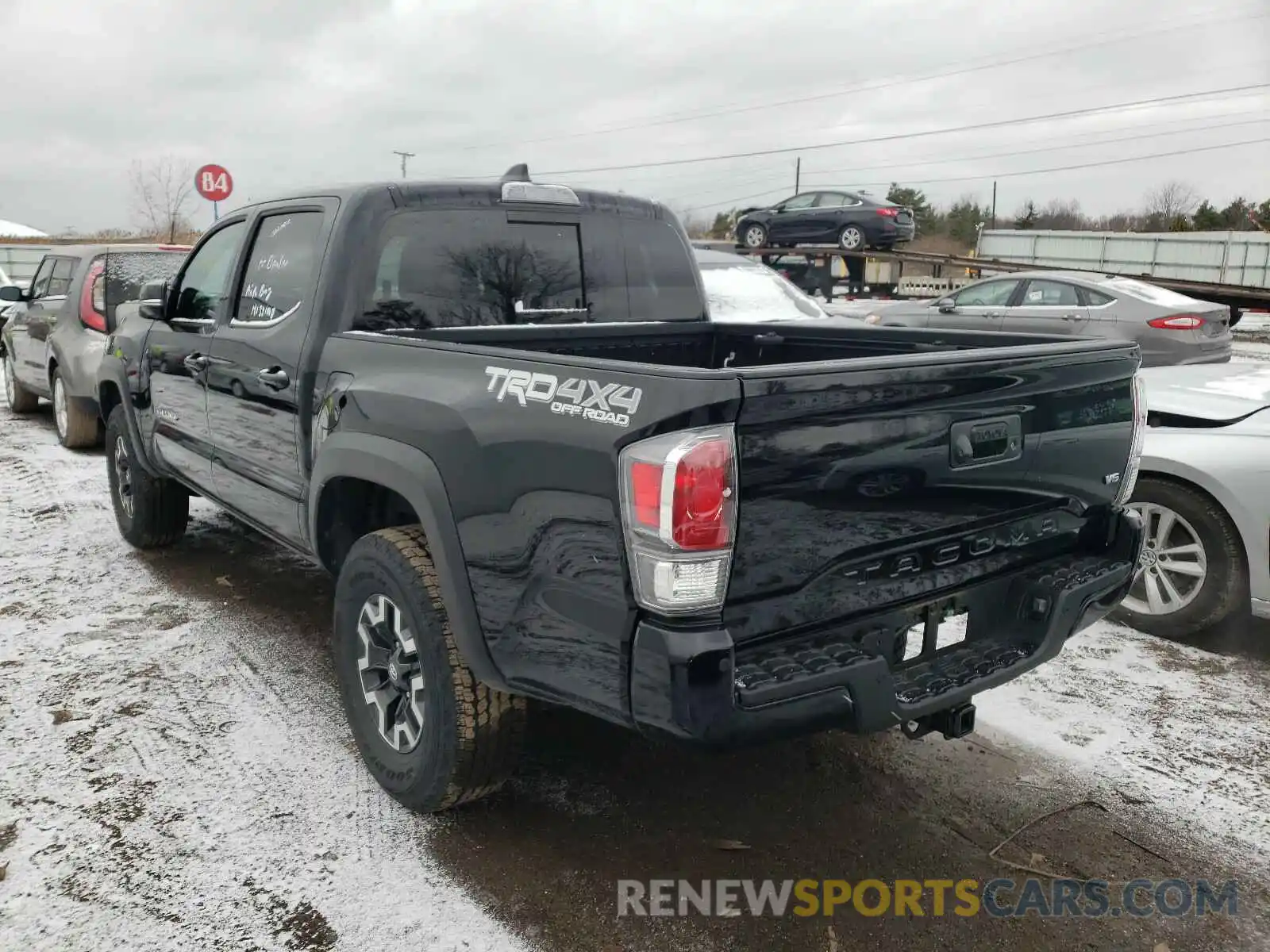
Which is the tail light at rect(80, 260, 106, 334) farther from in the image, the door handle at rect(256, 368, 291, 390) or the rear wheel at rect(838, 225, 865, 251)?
the rear wheel at rect(838, 225, 865, 251)

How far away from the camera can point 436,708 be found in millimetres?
2766

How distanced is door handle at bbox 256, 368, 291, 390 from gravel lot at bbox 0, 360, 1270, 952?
126 cm

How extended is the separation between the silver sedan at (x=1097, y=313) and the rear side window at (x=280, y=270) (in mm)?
8173

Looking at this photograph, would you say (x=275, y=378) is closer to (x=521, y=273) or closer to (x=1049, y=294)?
(x=521, y=273)

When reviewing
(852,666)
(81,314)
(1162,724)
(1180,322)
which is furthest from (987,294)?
(852,666)

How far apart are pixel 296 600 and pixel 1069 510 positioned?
3.75 metres

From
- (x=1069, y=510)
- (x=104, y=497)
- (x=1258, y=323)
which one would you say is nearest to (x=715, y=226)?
(x=1258, y=323)

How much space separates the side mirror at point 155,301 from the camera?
4.74m

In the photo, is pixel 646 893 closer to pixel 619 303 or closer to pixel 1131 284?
pixel 619 303

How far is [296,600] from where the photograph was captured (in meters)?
4.94

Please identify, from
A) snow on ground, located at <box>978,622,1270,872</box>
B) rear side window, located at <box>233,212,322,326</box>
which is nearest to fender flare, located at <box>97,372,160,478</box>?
rear side window, located at <box>233,212,322,326</box>

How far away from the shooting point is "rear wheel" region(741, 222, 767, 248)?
945 inches

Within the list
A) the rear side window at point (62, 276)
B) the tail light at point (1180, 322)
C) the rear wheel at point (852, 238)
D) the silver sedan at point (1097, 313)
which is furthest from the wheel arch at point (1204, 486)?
the rear wheel at point (852, 238)

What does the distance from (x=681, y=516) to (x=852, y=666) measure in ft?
1.99
